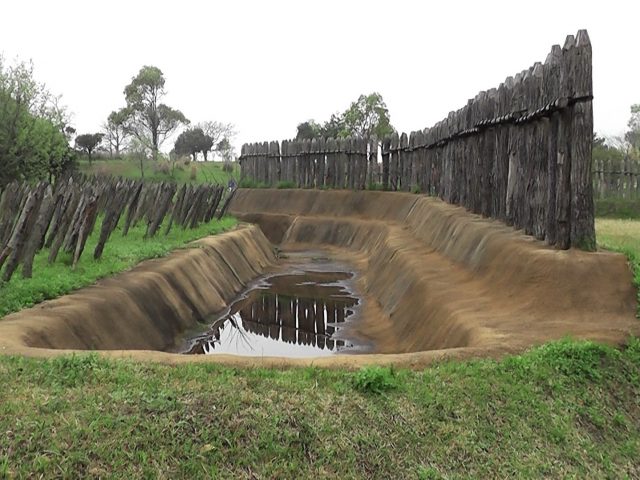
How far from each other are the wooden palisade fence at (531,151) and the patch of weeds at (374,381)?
4.30 metres

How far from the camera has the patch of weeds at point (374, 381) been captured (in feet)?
19.3

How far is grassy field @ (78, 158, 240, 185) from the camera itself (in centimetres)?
4666

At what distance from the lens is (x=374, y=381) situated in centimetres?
591

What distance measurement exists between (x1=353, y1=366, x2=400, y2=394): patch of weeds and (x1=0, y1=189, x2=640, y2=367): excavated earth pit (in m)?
0.58

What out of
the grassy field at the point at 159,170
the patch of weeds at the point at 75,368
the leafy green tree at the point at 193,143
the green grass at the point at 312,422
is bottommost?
the green grass at the point at 312,422

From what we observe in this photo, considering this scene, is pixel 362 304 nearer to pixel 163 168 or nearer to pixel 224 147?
pixel 163 168

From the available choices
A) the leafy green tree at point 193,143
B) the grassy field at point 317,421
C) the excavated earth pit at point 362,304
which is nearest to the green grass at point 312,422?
the grassy field at point 317,421

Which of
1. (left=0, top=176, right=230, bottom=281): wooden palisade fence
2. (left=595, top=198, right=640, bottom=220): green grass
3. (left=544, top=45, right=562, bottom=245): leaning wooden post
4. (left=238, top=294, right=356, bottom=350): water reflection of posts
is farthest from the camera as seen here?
(left=595, top=198, right=640, bottom=220): green grass

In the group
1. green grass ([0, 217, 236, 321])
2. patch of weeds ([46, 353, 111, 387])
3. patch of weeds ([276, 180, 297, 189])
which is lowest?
patch of weeds ([46, 353, 111, 387])

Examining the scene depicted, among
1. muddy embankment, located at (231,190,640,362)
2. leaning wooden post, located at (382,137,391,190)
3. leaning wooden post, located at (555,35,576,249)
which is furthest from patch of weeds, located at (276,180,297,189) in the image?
leaning wooden post, located at (555,35,576,249)

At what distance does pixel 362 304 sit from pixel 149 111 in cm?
4986

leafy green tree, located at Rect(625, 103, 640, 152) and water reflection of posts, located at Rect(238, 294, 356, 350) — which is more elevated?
leafy green tree, located at Rect(625, 103, 640, 152)

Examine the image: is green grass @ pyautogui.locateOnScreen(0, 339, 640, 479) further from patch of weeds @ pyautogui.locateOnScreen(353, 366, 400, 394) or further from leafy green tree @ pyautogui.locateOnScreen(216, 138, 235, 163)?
leafy green tree @ pyautogui.locateOnScreen(216, 138, 235, 163)

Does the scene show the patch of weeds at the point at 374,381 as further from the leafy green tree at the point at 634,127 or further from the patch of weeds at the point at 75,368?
the leafy green tree at the point at 634,127
